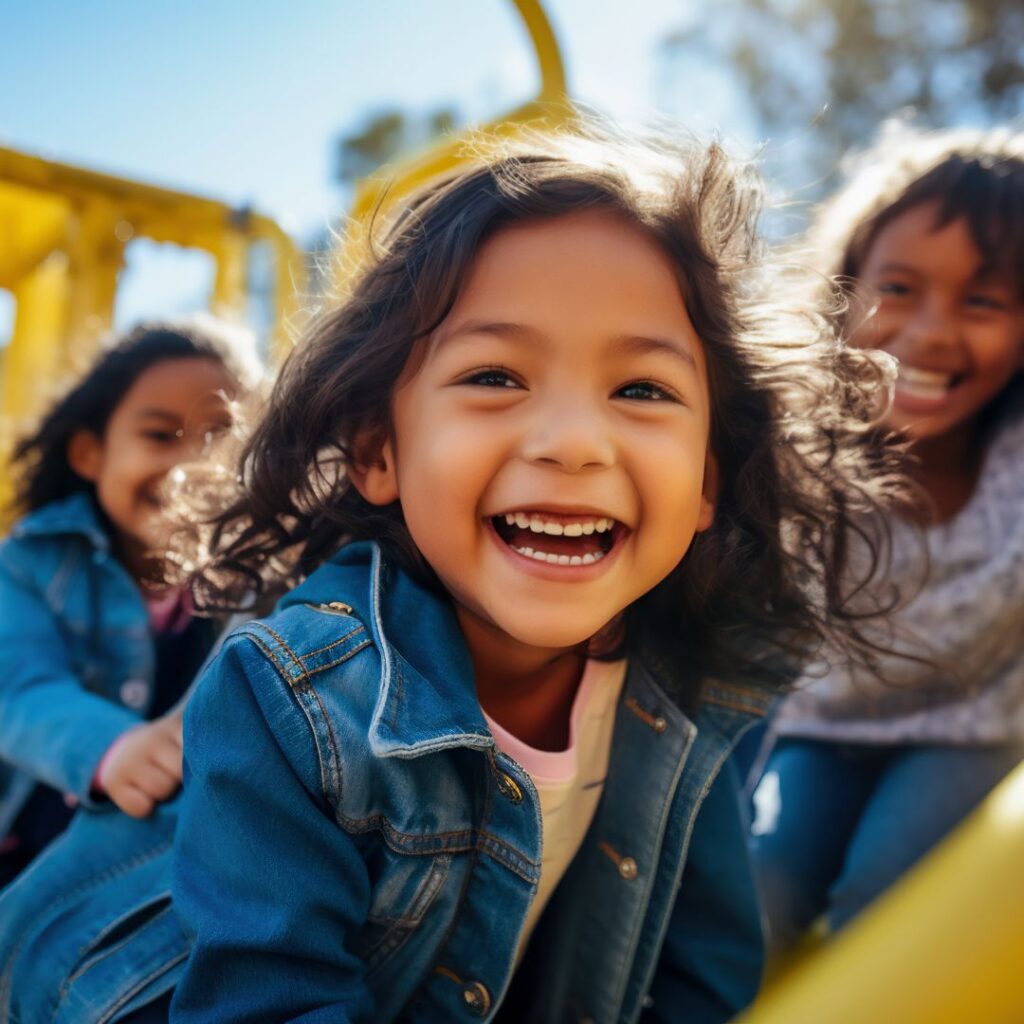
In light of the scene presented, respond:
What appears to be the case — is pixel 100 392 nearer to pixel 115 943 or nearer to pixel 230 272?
pixel 230 272

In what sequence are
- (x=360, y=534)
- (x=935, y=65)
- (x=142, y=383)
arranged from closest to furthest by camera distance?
(x=360, y=534) < (x=142, y=383) < (x=935, y=65)

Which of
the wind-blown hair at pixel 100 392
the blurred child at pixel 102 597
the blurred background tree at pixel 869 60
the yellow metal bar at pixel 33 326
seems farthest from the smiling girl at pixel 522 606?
the blurred background tree at pixel 869 60

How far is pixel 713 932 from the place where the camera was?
106 centimetres

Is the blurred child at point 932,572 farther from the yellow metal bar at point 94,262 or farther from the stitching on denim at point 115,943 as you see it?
the yellow metal bar at point 94,262

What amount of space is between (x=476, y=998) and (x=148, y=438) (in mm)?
→ 894

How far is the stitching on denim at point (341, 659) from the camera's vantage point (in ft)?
2.50

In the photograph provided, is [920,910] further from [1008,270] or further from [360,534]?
[1008,270]

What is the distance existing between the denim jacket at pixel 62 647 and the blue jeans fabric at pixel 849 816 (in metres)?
0.83

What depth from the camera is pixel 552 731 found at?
1001 mm

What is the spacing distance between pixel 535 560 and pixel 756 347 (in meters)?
0.34

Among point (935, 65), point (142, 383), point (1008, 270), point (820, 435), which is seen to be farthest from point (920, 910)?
point (935, 65)

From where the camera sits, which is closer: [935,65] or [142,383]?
[142,383]

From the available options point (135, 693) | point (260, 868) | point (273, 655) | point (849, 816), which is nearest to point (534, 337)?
point (273, 655)

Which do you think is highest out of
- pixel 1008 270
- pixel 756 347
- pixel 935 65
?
pixel 935 65
